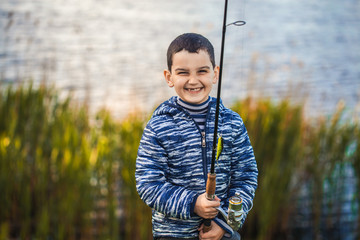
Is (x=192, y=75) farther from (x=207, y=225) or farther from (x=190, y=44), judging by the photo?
(x=207, y=225)

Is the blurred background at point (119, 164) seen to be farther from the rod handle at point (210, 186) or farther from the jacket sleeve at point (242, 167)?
the rod handle at point (210, 186)

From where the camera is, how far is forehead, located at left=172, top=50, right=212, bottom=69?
3.56 ft

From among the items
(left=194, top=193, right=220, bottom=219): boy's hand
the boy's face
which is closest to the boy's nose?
the boy's face

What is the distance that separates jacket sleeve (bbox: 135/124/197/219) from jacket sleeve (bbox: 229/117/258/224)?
6.5 inches

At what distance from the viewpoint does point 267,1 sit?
41.0 ft

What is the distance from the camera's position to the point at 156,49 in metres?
7.44

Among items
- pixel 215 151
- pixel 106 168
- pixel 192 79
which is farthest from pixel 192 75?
pixel 106 168

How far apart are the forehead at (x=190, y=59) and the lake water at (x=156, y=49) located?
2.37m

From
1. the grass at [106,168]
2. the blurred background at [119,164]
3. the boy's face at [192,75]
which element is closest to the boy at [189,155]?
the boy's face at [192,75]

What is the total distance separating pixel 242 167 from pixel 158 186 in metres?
0.27

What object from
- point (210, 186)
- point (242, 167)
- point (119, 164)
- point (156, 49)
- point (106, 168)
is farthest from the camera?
point (156, 49)

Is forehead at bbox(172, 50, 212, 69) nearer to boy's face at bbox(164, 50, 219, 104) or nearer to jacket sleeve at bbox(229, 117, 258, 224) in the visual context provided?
boy's face at bbox(164, 50, 219, 104)

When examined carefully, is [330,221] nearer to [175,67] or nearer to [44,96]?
[44,96]

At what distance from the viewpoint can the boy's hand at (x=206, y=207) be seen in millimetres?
1042
